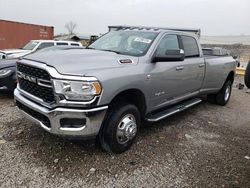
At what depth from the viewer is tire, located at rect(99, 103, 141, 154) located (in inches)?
148

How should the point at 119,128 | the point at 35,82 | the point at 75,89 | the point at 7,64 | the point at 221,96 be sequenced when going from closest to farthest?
1. the point at 75,89
2. the point at 35,82
3. the point at 119,128
4. the point at 7,64
5. the point at 221,96

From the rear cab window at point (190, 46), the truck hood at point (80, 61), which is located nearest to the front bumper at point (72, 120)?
A: the truck hood at point (80, 61)

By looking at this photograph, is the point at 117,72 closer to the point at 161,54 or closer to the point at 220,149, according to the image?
the point at 161,54

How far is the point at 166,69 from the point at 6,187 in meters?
2.90

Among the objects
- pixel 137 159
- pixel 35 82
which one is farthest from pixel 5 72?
pixel 137 159

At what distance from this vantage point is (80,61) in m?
3.66

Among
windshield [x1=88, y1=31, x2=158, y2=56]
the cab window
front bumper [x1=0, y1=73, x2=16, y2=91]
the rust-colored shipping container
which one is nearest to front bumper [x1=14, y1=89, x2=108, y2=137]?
windshield [x1=88, y1=31, x2=158, y2=56]

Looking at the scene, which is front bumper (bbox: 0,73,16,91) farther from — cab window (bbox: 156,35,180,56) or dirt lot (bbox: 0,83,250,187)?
cab window (bbox: 156,35,180,56)

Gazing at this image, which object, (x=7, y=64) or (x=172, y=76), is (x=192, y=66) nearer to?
(x=172, y=76)

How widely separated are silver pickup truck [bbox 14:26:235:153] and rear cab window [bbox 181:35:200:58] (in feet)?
0.08

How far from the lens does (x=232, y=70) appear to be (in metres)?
7.62

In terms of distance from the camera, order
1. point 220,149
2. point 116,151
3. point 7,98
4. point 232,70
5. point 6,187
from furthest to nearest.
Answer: point 232,70, point 7,98, point 220,149, point 116,151, point 6,187

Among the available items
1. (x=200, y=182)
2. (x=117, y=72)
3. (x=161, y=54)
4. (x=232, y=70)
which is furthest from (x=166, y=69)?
(x=232, y=70)

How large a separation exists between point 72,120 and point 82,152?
820 mm
